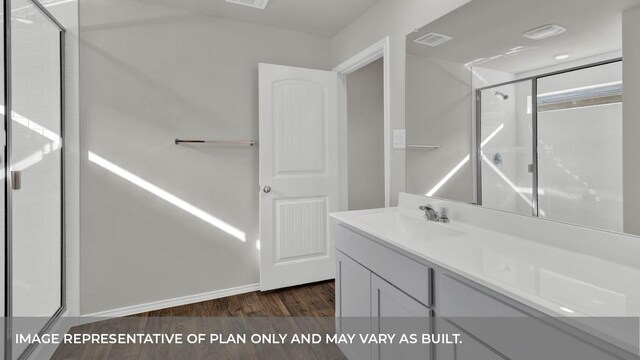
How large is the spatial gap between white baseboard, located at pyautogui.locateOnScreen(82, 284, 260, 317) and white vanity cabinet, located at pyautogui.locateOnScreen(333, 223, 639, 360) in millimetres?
1189

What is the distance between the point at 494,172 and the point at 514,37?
0.60 m

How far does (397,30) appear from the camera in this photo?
2176 millimetres

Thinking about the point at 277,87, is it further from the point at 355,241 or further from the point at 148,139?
the point at 355,241

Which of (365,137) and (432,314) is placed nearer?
(432,314)

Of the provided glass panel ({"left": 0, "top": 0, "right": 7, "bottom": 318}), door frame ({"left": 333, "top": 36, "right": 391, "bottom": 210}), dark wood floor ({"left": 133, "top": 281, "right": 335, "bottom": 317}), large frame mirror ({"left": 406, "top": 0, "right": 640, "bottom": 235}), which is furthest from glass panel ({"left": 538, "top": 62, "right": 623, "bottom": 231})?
glass panel ({"left": 0, "top": 0, "right": 7, "bottom": 318})

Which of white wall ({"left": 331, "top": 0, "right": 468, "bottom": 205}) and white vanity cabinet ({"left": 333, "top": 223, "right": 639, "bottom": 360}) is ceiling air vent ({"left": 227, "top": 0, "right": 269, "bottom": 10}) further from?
white vanity cabinet ({"left": 333, "top": 223, "right": 639, "bottom": 360})

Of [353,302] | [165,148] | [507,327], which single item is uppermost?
[165,148]

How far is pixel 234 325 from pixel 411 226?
1409 mm

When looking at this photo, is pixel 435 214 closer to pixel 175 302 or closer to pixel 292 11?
pixel 292 11

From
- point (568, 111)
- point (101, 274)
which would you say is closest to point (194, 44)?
point (101, 274)

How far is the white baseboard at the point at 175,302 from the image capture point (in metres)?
2.39

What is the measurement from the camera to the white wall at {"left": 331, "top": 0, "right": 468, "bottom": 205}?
1935mm

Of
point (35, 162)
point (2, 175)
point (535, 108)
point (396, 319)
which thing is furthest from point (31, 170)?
point (535, 108)

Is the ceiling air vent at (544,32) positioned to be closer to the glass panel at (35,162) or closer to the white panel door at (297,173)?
the white panel door at (297,173)
